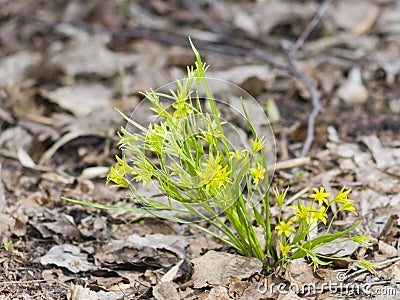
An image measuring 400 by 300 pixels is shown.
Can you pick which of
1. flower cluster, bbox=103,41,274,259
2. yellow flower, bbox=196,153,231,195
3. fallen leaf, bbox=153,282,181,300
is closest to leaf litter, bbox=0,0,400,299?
fallen leaf, bbox=153,282,181,300

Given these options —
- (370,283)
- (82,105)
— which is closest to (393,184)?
(370,283)

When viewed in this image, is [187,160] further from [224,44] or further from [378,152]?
[224,44]

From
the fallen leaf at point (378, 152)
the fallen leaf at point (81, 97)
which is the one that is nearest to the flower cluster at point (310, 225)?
the fallen leaf at point (378, 152)

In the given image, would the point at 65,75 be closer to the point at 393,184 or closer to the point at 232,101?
the point at 232,101

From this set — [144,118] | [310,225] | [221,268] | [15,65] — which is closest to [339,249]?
[310,225]

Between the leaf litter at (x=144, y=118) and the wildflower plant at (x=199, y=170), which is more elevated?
the wildflower plant at (x=199, y=170)

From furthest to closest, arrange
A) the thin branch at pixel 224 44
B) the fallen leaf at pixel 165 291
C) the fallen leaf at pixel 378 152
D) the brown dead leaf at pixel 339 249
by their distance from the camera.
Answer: the thin branch at pixel 224 44 < the fallen leaf at pixel 378 152 < the brown dead leaf at pixel 339 249 < the fallen leaf at pixel 165 291

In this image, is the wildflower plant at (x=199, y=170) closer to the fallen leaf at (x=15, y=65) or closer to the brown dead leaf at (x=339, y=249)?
the brown dead leaf at (x=339, y=249)

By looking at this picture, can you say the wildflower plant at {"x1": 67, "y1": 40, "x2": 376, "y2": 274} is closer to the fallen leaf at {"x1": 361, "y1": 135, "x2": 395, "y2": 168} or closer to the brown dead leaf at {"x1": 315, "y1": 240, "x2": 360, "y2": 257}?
the brown dead leaf at {"x1": 315, "y1": 240, "x2": 360, "y2": 257}
